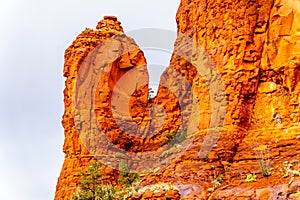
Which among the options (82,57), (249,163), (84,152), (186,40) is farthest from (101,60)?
(249,163)

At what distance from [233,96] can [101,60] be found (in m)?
15.9

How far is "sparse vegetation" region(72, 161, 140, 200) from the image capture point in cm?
4028

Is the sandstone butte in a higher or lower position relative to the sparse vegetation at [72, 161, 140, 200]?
higher

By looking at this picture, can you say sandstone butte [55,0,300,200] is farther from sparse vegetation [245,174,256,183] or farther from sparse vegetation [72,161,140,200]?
sparse vegetation [72,161,140,200]

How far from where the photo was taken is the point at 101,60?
52750 millimetres

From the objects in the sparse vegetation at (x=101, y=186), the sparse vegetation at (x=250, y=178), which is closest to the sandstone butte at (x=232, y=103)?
the sparse vegetation at (x=250, y=178)

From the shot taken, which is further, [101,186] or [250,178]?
[101,186]

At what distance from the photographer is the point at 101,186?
1770 inches

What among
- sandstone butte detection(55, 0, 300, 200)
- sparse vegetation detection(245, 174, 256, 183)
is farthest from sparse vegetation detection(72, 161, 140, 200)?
sparse vegetation detection(245, 174, 256, 183)

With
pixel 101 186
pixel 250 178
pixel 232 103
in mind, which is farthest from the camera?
pixel 101 186

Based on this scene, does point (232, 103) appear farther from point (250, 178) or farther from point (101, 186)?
point (101, 186)

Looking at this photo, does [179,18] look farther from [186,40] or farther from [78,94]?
[78,94]

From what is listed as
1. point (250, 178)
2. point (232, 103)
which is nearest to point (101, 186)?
point (232, 103)

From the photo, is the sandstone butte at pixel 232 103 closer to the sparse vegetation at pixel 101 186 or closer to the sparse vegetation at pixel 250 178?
the sparse vegetation at pixel 250 178
